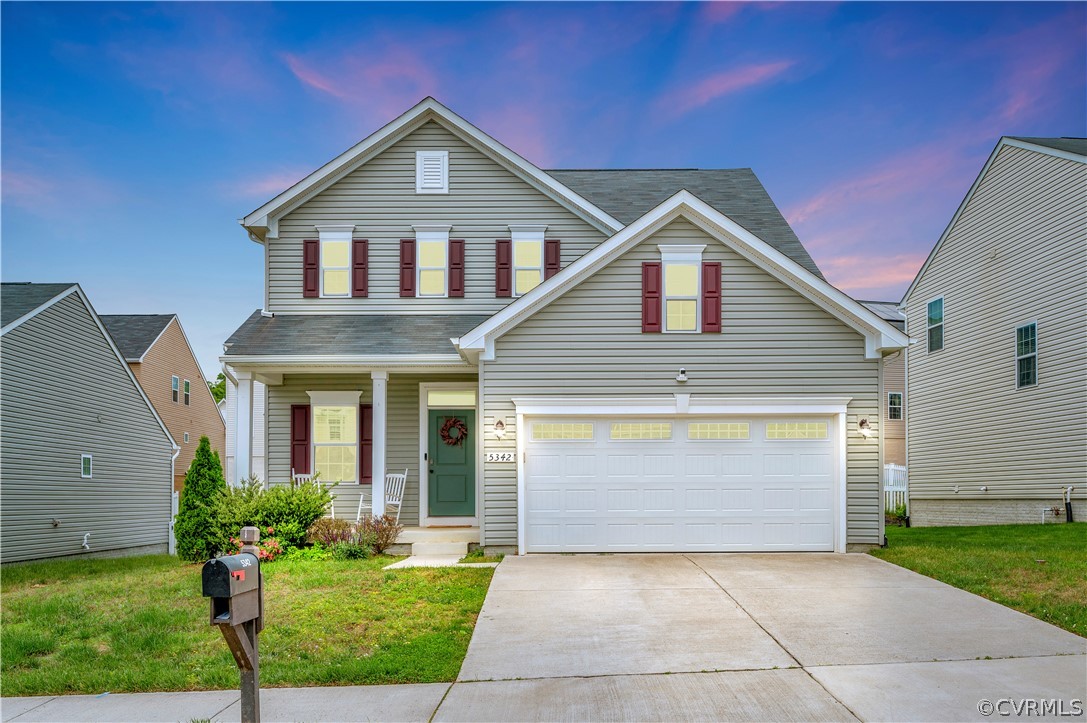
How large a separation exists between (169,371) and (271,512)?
18186mm

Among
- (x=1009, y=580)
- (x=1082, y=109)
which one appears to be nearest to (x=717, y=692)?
(x=1009, y=580)

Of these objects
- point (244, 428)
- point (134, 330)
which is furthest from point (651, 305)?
point (134, 330)

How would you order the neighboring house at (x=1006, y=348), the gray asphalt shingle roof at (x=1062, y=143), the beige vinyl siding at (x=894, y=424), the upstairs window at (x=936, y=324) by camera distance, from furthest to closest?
1. the beige vinyl siding at (x=894, y=424)
2. the upstairs window at (x=936, y=324)
3. the gray asphalt shingle roof at (x=1062, y=143)
4. the neighboring house at (x=1006, y=348)

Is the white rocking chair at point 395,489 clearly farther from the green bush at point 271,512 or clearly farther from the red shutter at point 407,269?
the red shutter at point 407,269

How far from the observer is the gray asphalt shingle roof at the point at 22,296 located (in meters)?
16.5

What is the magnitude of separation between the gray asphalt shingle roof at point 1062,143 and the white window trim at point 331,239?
14388 mm

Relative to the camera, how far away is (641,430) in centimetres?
1242

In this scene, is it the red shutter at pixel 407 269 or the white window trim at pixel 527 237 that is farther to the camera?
the white window trim at pixel 527 237

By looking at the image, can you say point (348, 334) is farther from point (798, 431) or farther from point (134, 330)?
point (134, 330)

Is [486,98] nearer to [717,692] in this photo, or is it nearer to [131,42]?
[131,42]

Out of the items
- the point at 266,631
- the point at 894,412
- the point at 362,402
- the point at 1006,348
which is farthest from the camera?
the point at 894,412

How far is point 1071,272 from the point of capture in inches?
629

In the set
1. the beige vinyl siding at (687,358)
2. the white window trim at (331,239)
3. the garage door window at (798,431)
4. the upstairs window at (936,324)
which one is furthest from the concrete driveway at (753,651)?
the upstairs window at (936,324)

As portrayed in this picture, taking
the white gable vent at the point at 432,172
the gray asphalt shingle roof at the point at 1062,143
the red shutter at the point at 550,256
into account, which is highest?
the gray asphalt shingle roof at the point at 1062,143
